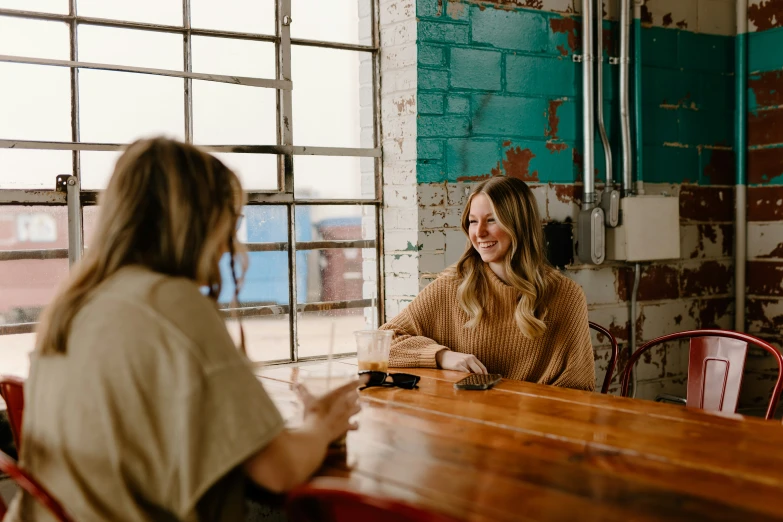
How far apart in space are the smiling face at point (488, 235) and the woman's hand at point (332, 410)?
1.19 metres

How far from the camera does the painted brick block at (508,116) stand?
10.3 ft

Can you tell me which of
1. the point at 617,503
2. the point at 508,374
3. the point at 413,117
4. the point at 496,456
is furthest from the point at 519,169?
the point at 617,503

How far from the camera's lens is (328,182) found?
3.11 metres

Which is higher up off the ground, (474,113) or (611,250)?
(474,113)

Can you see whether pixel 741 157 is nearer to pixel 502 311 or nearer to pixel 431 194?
pixel 431 194

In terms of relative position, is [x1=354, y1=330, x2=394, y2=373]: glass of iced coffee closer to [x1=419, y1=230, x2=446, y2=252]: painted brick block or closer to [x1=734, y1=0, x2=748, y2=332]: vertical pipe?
[x1=419, y1=230, x2=446, y2=252]: painted brick block

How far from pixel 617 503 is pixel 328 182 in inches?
82.7

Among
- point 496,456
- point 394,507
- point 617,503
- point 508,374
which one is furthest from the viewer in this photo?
point 508,374

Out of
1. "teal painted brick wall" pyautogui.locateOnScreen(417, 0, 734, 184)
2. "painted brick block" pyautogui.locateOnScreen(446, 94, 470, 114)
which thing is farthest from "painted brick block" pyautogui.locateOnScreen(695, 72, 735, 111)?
"painted brick block" pyautogui.locateOnScreen(446, 94, 470, 114)

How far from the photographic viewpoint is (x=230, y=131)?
2.91 m

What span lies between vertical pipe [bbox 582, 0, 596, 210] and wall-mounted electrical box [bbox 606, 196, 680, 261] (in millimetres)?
175

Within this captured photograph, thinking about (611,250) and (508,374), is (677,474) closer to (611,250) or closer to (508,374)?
(508,374)

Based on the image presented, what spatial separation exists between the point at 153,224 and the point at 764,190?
3.18 meters

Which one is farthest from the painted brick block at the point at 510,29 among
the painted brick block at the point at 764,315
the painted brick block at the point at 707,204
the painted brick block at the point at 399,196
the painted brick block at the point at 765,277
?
the painted brick block at the point at 764,315
